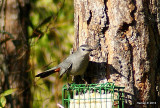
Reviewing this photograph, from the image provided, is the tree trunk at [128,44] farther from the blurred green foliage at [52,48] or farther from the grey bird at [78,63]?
the blurred green foliage at [52,48]

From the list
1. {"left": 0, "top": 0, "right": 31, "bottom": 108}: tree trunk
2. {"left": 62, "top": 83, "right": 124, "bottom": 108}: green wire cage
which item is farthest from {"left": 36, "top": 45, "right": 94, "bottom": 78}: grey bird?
{"left": 0, "top": 0, "right": 31, "bottom": 108}: tree trunk

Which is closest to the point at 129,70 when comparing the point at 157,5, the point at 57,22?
the point at 157,5

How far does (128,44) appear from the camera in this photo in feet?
13.1

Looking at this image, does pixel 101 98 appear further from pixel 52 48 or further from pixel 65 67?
pixel 52 48

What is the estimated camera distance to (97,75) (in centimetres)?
422

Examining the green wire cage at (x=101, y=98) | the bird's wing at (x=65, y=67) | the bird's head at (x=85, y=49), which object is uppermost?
the bird's head at (x=85, y=49)

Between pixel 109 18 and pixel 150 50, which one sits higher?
pixel 109 18

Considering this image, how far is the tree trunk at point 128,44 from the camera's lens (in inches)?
157

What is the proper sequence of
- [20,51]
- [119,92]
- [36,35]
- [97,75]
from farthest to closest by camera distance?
[20,51] → [36,35] → [97,75] → [119,92]

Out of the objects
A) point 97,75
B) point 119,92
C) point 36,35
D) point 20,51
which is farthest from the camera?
point 20,51

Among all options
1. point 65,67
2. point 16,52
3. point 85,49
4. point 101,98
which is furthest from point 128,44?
point 16,52

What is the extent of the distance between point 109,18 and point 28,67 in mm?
3338

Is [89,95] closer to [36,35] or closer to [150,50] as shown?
[150,50]

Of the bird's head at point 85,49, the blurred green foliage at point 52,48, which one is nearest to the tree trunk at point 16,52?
the blurred green foliage at point 52,48
